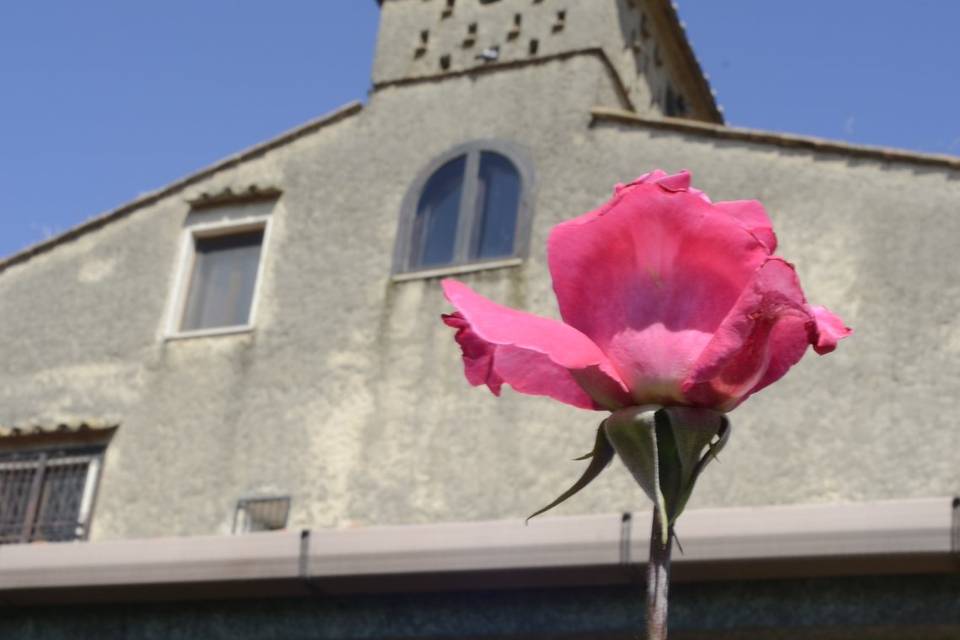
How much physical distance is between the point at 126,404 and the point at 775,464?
5.21 meters

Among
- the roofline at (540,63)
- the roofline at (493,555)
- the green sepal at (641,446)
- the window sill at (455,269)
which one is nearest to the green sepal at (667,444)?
the green sepal at (641,446)

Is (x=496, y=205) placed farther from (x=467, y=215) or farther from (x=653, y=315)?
(x=653, y=315)

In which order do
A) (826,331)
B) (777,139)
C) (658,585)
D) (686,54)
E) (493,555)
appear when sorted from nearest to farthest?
(658,585)
(826,331)
(493,555)
(777,139)
(686,54)

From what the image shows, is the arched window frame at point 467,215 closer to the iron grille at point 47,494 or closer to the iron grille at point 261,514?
the iron grille at point 261,514

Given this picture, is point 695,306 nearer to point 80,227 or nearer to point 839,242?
point 839,242

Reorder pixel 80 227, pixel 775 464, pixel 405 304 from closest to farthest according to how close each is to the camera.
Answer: pixel 775 464 < pixel 405 304 < pixel 80 227

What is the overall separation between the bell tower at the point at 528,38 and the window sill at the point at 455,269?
5.78 ft

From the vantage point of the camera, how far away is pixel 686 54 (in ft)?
44.3

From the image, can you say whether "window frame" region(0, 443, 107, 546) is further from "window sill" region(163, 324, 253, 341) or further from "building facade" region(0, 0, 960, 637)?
"window sill" region(163, 324, 253, 341)

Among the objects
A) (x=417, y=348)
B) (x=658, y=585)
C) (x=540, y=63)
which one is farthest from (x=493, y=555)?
(x=540, y=63)

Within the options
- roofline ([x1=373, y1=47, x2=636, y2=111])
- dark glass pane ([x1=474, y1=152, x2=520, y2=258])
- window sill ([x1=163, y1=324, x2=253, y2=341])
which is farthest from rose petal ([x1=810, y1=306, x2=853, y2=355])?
window sill ([x1=163, y1=324, x2=253, y2=341])

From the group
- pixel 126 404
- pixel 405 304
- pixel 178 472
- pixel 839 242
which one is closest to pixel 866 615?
pixel 839 242

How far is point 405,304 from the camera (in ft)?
35.8

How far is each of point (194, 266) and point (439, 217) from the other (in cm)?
227
